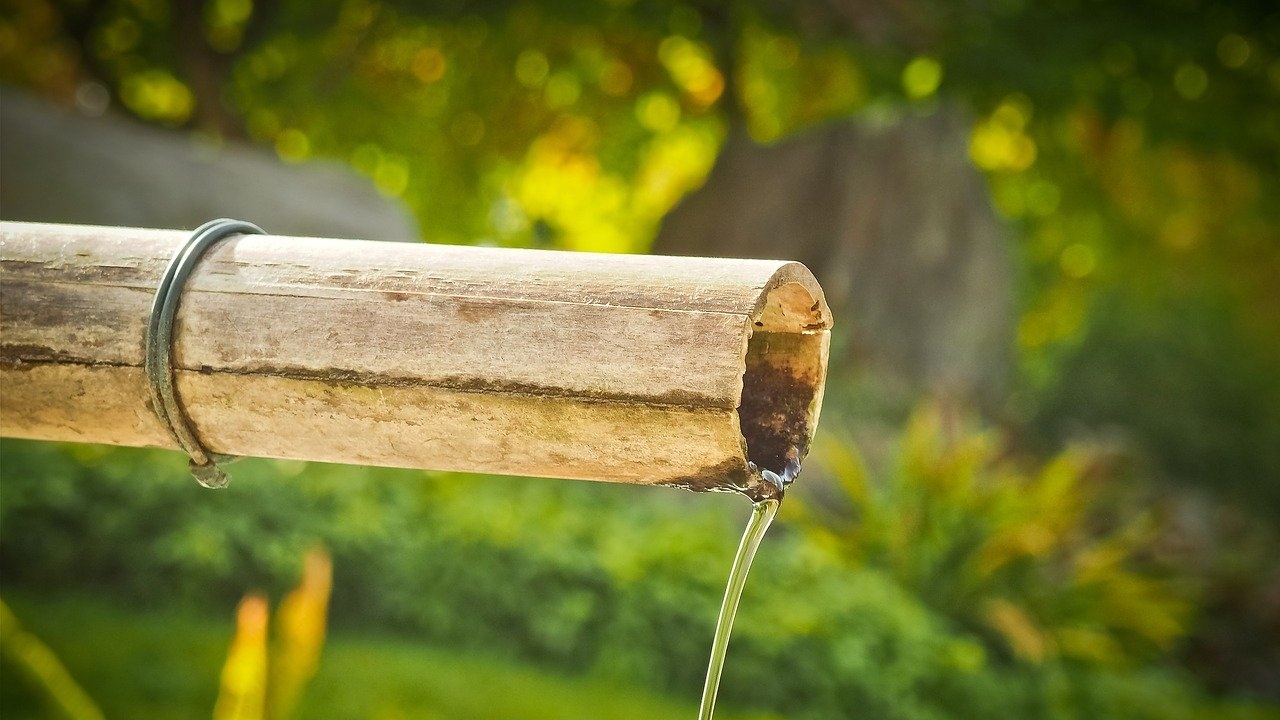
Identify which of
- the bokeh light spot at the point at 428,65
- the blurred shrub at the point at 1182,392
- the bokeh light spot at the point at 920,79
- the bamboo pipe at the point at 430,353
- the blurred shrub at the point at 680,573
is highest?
the bokeh light spot at the point at 428,65

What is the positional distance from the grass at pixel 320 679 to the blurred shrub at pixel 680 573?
0.17 m

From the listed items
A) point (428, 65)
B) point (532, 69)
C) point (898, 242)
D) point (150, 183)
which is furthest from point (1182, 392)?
point (150, 183)

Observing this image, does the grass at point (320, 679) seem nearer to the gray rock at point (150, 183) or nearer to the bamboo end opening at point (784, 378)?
the gray rock at point (150, 183)

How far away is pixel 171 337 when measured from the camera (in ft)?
3.78

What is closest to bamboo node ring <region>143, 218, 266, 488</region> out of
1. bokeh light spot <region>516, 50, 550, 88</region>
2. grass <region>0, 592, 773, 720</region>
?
grass <region>0, 592, 773, 720</region>

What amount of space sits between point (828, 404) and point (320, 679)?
4.95 m

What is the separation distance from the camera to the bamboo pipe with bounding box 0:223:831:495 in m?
1.04

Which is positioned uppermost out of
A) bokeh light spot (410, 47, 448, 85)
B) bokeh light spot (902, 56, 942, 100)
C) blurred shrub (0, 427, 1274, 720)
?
bokeh light spot (410, 47, 448, 85)

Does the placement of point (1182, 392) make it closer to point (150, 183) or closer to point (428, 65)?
point (428, 65)

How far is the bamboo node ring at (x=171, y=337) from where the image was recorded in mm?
1143

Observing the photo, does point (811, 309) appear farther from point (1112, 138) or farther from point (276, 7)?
point (1112, 138)

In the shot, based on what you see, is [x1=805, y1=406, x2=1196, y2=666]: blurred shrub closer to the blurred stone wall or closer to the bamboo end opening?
the blurred stone wall

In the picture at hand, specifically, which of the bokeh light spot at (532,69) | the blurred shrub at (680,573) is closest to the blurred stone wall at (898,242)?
the bokeh light spot at (532,69)

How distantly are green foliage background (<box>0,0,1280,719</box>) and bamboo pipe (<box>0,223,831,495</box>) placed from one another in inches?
143
